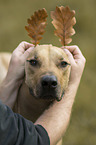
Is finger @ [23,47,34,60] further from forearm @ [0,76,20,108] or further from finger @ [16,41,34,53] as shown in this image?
forearm @ [0,76,20,108]

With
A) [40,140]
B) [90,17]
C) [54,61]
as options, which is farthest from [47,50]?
[90,17]

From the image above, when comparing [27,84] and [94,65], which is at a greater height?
[27,84]

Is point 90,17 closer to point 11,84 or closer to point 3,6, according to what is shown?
point 3,6

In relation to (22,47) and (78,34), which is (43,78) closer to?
(22,47)

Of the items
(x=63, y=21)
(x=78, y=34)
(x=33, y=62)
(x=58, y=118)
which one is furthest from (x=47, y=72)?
(x=78, y=34)

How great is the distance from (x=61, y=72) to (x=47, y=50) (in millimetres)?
243

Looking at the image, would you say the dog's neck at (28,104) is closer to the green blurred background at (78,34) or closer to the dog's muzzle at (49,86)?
the dog's muzzle at (49,86)

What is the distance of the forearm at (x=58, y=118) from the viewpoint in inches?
53.7

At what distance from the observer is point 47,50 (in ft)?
5.91

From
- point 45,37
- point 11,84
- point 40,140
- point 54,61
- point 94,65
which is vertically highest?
point 54,61

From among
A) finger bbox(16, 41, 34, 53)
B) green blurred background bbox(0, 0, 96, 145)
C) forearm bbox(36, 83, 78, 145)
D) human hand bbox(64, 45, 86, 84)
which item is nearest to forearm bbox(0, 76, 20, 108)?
finger bbox(16, 41, 34, 53)

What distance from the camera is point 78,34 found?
6.60 m

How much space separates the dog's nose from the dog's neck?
404mm

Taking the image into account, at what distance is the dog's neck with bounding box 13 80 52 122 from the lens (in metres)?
1.96
